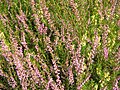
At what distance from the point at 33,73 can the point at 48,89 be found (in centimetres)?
18

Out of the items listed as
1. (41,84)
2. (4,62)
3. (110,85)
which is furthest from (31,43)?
(110,85)

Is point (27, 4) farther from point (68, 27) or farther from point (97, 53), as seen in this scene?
point (97, 53)

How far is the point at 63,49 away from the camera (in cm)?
220

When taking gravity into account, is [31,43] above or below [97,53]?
above

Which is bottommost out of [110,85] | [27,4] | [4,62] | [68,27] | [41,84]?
[110,85]

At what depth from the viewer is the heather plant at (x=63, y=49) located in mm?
1874

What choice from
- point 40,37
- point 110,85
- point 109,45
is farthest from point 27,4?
point 110,85

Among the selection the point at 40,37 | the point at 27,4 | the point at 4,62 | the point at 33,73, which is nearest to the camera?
the point at 33,73

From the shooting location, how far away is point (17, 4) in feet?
9.04

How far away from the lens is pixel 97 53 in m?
2.15

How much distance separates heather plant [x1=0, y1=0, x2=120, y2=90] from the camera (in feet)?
6.15

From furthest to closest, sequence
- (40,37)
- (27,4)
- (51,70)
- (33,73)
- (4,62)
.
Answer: (27,4) < (40,37) < (4,62) < (51,70) < (33,73)

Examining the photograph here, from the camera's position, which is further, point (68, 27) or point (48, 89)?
point (68, 27)

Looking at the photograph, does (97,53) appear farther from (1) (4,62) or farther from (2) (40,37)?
(1) (4,62)
